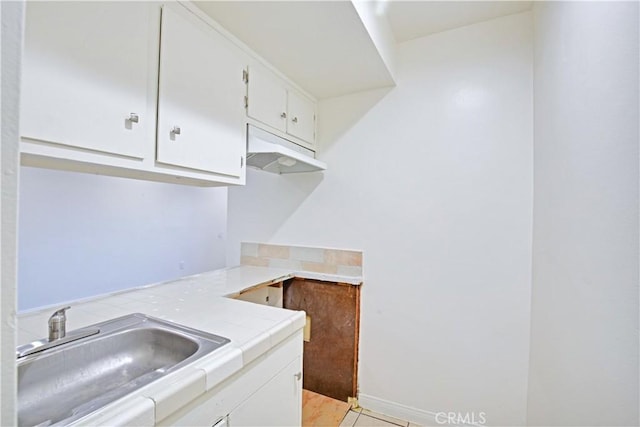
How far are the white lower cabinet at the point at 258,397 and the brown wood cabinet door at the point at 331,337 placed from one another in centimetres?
77

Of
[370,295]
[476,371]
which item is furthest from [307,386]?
[476,371]

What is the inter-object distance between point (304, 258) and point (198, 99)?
50.4 inches

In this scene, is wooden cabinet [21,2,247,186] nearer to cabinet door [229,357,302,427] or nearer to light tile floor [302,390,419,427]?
cabinet door [229,357,302,427]

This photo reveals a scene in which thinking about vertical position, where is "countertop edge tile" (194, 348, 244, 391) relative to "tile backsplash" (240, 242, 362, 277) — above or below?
below

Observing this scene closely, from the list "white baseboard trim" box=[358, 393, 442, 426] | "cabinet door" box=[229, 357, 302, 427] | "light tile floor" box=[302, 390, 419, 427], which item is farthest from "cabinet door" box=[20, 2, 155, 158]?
"white baseboard trim" box=[358, 393, 442, 426]

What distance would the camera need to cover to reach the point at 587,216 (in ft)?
3.07

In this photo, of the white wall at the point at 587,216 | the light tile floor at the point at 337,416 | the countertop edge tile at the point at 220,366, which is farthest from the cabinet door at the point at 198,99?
the light tile floor at the point at 337,416

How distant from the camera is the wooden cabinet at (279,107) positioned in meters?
1.57

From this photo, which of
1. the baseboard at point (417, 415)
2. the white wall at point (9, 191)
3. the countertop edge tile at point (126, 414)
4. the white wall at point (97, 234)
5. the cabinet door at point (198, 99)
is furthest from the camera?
the white wall at point (97, 234)

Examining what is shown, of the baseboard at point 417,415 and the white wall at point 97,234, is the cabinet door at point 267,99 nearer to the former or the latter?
the baseboard at point 417,415

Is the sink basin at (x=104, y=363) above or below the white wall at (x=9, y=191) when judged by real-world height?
below

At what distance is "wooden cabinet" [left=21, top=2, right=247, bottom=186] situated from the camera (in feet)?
2.64

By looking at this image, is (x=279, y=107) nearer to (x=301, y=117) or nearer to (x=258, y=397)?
(x=301, y=117)

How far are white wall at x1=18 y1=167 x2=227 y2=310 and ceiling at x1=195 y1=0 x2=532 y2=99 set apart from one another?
11.3 ft
